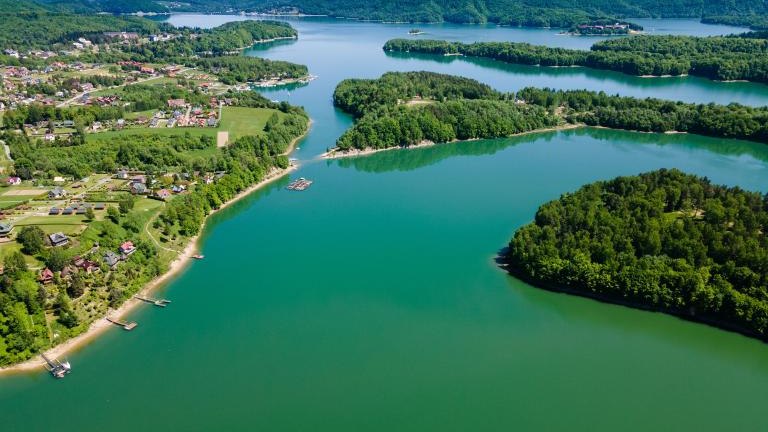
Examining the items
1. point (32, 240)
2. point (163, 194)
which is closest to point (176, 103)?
point (163, 194)

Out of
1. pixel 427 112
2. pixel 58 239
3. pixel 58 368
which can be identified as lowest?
pixel 58 368

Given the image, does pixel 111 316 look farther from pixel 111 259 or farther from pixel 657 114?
pixel 657 114

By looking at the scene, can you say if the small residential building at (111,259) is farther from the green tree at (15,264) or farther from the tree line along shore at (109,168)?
the green tree at (15,264)

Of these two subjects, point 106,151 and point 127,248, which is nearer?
point 127,248

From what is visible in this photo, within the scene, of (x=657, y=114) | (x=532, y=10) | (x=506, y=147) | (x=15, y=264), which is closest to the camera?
(x=15, y=264)

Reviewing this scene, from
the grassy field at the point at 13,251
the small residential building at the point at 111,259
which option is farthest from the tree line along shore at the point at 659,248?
the grassy field at the point at 13,251

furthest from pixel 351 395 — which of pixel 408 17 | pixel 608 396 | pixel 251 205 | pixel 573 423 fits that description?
pixel 408 17

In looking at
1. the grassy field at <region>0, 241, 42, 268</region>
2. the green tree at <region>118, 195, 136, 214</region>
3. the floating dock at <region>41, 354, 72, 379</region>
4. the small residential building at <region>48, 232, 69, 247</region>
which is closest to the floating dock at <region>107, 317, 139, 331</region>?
the floating dock at <region>41, 354, 72, 379</region>
